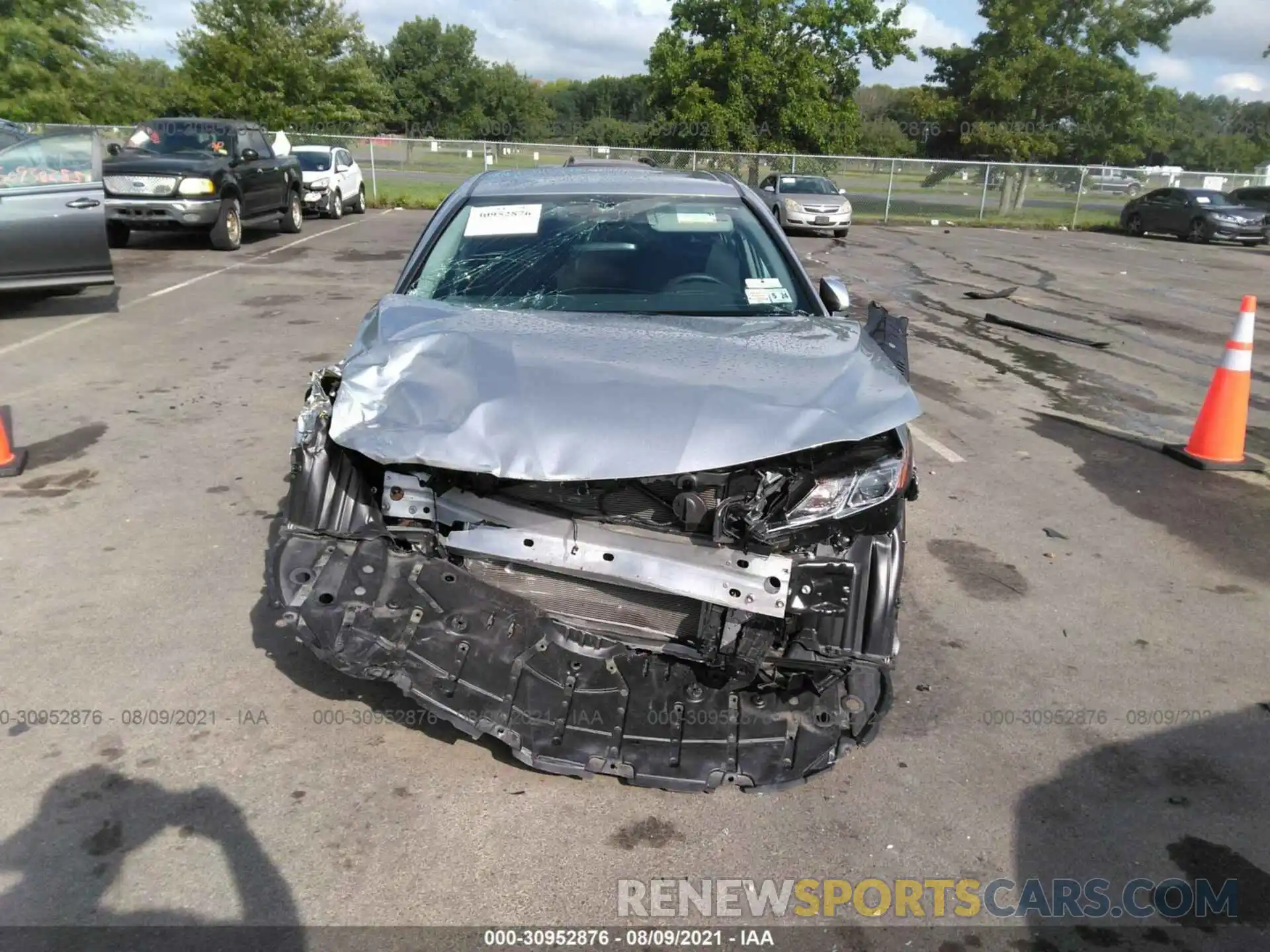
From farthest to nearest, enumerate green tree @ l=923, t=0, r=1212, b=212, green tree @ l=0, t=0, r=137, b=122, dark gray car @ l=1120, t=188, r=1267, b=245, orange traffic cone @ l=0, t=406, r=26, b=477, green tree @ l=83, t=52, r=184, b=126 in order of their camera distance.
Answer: green tree @ l=923, t=0, r=1212, b=212
green tree @ l=83, t=52, r=184, b=126
green tree @ l=0, t=0, r=137, b=122
dark gray car @ l=1120, t=188, r=1267, b=245
orange traffic cone @ l=0, t=406, r=26, b=477

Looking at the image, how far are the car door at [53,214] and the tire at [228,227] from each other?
226 inches

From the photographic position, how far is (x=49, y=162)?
888cm

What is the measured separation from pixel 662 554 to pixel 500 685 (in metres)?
0.66

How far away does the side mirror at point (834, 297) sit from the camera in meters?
4.45

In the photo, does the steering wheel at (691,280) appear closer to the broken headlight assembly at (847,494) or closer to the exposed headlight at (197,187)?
the broken headlight assembly at (847,494)

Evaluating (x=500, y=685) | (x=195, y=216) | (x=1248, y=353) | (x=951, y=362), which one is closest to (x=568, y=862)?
(x=500, y=685)

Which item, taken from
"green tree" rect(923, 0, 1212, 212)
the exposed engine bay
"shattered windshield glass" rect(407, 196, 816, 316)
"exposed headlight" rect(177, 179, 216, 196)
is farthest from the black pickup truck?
"green tree" rect(923, 0, 1212, 212)

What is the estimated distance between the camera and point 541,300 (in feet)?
13.5

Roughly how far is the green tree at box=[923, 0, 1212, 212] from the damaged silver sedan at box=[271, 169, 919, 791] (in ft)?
139

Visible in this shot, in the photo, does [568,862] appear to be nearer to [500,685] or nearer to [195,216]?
[500,685]

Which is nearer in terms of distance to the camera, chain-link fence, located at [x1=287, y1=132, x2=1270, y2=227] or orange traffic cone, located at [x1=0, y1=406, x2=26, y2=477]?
orange traffic cone, located at [x1=0, y1=406, x2=26, y2=477]

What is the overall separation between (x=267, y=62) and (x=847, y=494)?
38.3m

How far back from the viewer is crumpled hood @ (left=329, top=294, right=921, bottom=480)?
2.85 m

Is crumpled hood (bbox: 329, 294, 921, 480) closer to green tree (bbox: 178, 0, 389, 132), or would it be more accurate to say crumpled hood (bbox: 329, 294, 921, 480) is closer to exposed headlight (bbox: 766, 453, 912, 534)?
exposed headlight (bbox: 766, 453, 912, 534)
